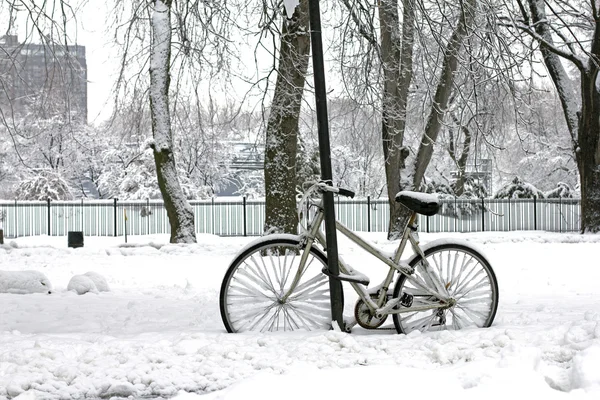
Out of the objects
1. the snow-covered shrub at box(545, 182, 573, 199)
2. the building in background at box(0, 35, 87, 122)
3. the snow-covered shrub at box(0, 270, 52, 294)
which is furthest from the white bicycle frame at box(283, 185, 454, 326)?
the snow-covered shrub at box(545, 182, 573, 199)

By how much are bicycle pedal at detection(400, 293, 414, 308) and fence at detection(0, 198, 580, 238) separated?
2327 cm

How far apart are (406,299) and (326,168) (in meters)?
1.01

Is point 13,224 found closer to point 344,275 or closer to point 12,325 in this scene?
point 12,325

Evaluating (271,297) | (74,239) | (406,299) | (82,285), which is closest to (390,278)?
(406,299)

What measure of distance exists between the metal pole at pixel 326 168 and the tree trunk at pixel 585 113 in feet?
46.6

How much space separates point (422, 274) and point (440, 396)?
147cm

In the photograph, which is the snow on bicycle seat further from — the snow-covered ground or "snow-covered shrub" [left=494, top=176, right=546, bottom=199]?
"snow-covered shrub" [left=494, top=176, right=546, bottom=199]

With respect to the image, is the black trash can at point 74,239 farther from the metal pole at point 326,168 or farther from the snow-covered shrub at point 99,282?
the metal pole at point 326,168

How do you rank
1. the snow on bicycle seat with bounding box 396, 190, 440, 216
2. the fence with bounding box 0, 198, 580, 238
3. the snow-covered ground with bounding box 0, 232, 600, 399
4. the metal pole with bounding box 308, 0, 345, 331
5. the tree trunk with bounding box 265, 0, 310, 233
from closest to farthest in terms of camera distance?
the snow-covered ground with bounding box 0, 232, 600, 399 < the metal pole with bounding box 308, 0, 345, 331 < the snow on bicycle seat with bounding box 396, 190, 440, 216 < the tree trunk with bounding box 265, 0, 310, 233 < the fence with bounding box 0, 198, 580, 238

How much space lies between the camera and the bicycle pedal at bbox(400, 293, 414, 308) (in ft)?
15.5

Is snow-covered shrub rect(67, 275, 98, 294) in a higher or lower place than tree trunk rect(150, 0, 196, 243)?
lower

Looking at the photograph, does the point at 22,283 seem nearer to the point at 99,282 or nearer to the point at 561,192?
the point at 99,282

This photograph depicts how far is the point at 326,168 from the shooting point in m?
4.82

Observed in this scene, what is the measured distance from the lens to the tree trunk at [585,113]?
1794 cm
